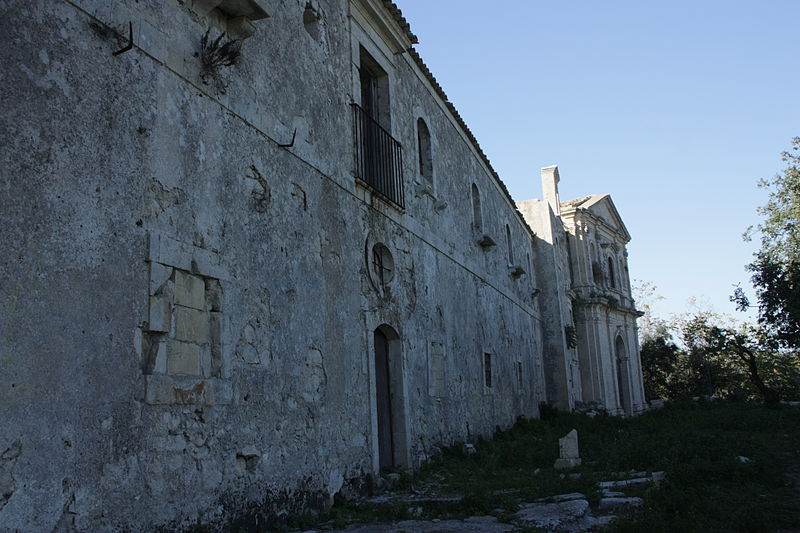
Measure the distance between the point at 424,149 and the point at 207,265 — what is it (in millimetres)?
7179

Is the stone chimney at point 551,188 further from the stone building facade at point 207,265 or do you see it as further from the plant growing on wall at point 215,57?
the plant growing on wall at point 215,57

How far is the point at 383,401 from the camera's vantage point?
8.85 metres

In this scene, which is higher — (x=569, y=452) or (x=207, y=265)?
(x=207, y=265)

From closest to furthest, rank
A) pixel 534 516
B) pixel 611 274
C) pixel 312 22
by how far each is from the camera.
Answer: pixel 534 516 → pixel 312 22 → pixel 611 274

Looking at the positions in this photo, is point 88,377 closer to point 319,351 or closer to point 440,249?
point 319,351

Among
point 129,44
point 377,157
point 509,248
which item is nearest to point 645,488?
point 377,157

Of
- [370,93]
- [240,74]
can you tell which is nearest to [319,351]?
[240,74]

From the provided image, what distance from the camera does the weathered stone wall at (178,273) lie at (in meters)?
3.86

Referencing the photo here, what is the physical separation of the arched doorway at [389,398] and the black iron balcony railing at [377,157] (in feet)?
6.37

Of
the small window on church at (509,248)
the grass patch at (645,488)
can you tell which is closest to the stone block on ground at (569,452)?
the grass patch at (645,488)

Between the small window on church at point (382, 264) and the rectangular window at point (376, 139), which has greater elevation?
the rectangular window at point (376, 139)

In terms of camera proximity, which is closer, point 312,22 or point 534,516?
point 534,516

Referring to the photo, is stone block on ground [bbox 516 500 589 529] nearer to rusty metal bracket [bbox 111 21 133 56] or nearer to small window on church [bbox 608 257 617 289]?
rusty metal bracket [bbox 111 21 133 56]

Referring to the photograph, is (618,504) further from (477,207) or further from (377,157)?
(477,207)
